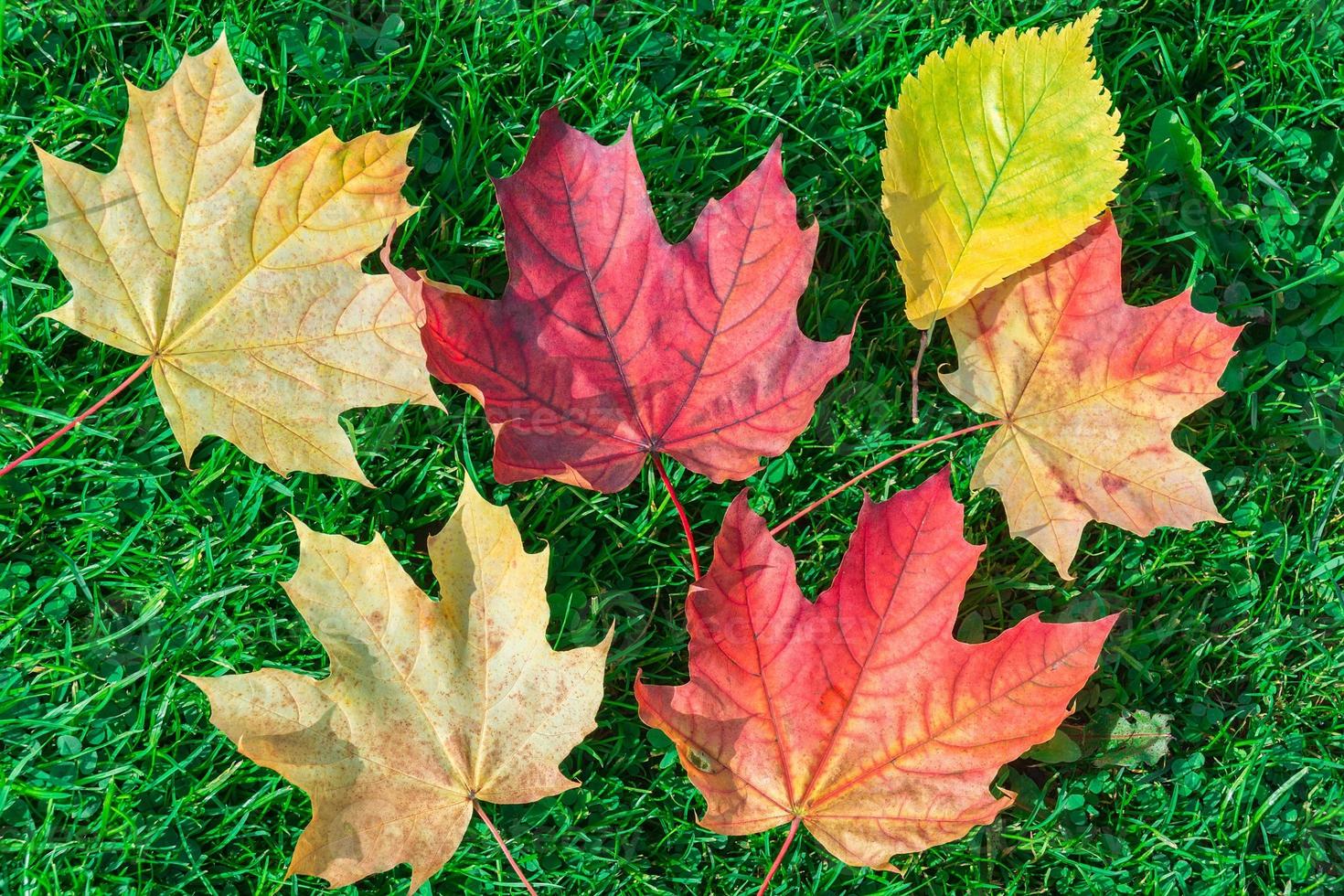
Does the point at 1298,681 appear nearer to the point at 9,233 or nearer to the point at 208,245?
the point at 208,245

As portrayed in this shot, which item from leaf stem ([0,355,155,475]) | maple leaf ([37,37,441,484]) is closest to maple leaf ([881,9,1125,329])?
maple leaf ([37,37,441,484])

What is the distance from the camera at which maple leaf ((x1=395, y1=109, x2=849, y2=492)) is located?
1631mm

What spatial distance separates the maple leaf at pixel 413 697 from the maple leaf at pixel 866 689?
0.61 ft

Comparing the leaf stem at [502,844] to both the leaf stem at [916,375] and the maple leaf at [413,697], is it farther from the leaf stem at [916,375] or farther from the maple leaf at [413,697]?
the leaf stem at [916,375]

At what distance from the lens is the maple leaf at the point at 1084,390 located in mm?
1760

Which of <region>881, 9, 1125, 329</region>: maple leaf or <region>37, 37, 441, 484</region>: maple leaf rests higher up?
<region>881, 9, 1125, 329</region>: maple leaf

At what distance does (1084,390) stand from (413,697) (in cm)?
118

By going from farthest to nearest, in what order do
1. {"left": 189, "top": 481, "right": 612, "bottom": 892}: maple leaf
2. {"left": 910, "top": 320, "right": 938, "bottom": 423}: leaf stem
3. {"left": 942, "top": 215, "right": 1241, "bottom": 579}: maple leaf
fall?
{"left": 910, "top": 320, "right": 938, "bottom": 423}: leaf stem, {"left": 942, "top": 215, "right": 1241, "bottom": 579}: maple leaf, {"left": 189, "top": 481, "right": 612, "bottom": 892}: maple leaf

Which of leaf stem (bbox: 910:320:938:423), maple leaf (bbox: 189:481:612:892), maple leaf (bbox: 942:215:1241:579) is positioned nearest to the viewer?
maple leaf (bbox: 189:481:612:892)

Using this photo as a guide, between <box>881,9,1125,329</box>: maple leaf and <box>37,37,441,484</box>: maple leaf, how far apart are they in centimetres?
79

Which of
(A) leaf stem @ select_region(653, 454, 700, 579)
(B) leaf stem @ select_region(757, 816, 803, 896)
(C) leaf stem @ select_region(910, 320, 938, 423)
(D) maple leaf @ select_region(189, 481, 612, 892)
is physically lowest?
(B) leaf stem @ select_region(757, 816, 803, 896)

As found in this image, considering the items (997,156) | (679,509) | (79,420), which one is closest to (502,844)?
(679,509)

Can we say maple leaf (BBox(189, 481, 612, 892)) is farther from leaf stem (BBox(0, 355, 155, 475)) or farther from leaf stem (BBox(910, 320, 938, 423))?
leaf stem (BBox(910, 320, 938, 423))

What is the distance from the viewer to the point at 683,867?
1.86 meters
